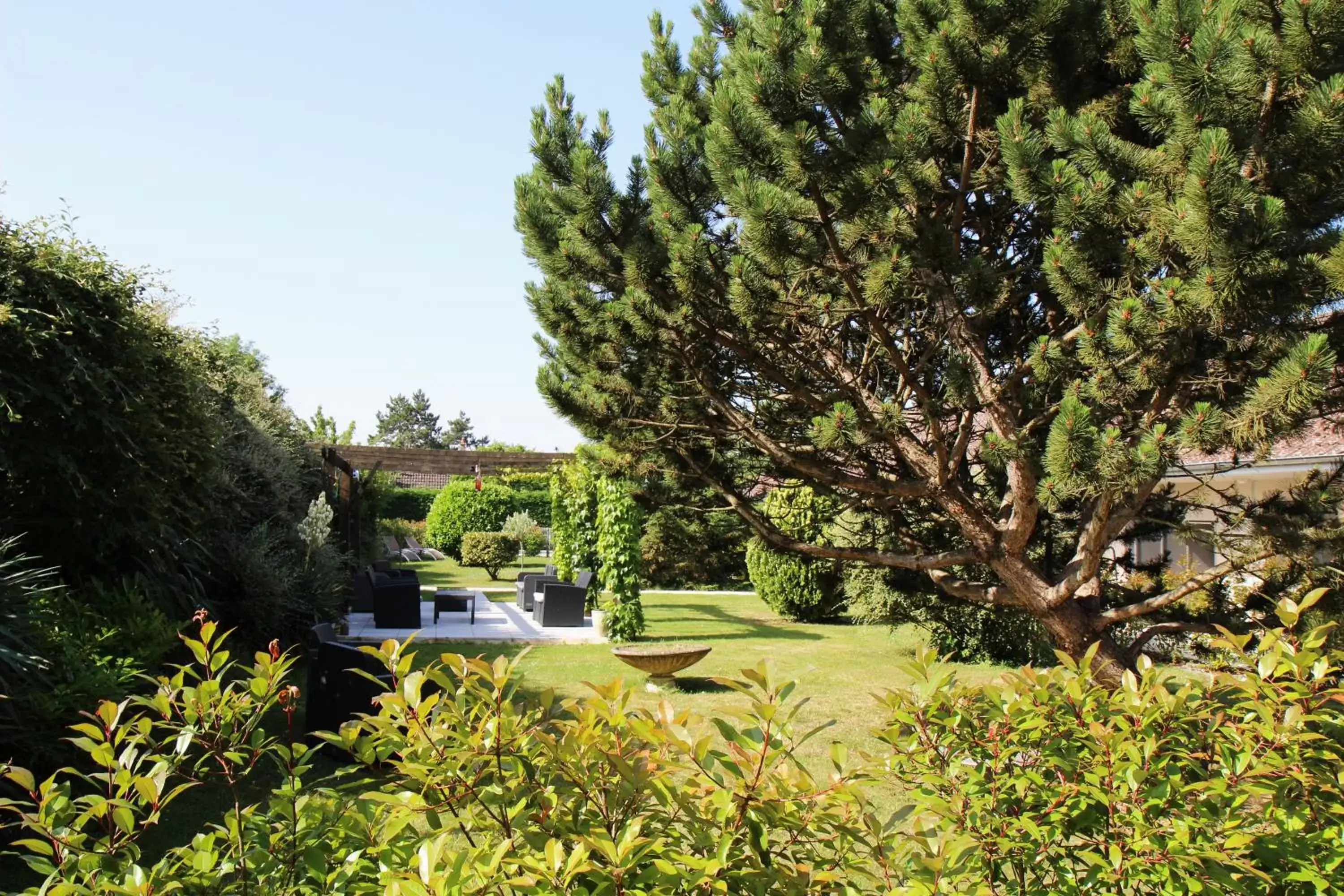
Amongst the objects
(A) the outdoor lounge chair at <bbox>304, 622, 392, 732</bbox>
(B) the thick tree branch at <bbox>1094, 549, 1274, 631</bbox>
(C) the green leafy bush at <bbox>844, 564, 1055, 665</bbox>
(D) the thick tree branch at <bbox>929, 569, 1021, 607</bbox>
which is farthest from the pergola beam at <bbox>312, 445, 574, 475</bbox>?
(B) the thick tree branch at <bbox>1094, 549, 1274, 631</bbox>

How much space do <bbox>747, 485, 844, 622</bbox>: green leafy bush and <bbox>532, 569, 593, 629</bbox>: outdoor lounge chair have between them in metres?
3.06

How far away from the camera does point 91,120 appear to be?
639 centimetres

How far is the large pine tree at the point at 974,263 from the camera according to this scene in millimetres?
4035

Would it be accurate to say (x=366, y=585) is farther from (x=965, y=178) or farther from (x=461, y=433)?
(x=461, y=433)

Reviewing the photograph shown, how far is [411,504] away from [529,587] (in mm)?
19186

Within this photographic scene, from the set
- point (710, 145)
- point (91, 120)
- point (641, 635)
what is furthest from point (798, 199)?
point (641, 635)

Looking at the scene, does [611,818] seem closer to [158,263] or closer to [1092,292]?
[1092,292]

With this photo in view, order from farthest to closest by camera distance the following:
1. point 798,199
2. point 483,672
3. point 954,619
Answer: point 954,619
point 798,199
point 483,672

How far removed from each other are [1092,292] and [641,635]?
9.07 m

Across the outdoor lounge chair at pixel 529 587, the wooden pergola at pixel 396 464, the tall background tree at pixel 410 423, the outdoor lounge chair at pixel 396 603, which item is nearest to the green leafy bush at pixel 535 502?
the wooden pergola at pixel 396 464

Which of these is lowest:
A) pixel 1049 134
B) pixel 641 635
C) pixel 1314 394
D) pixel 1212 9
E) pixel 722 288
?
pixel 641 635

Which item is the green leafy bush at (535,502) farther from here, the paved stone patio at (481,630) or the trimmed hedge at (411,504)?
the paved stone patio at (481,630)

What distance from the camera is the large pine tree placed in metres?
4.04

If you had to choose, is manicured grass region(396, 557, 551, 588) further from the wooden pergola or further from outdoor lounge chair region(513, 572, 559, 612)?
outdoor lounge chair region(513, 572, 559, 612)
